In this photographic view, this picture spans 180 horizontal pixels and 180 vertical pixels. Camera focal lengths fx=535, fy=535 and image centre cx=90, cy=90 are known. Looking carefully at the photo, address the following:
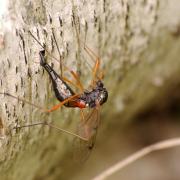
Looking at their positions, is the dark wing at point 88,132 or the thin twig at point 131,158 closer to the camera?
the dark wing at point 88,132

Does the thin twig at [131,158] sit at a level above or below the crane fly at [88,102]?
below

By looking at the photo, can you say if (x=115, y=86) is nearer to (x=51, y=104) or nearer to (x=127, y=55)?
(x=127, y=55)

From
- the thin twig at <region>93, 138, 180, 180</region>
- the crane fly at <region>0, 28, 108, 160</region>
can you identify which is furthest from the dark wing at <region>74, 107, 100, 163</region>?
the thin twig at <region>93, 138, 180, 180</region>

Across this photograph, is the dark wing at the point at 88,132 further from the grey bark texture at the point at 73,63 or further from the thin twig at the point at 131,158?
the thin twig at the point at 131,158

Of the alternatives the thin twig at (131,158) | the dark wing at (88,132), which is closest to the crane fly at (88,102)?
the dark wing at (88,132)

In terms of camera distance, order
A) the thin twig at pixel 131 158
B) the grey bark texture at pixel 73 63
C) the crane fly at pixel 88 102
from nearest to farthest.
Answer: the grey bark texture at pixel 73 63 → the crane fly at pixel 88 102 → the thin twig at pixel 131 158

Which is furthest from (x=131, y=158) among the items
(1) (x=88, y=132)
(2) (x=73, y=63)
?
(2) (x=73, y=63)

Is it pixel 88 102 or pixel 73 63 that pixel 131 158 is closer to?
pixel 88 102
